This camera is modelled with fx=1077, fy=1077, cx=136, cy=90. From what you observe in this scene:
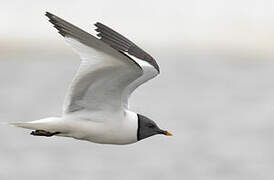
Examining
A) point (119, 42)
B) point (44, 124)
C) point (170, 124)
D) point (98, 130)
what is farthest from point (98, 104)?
point (170, 124)

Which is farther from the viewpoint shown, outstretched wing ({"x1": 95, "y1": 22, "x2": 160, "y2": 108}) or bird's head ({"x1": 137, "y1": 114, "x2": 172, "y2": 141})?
bird's head ({"x1": 137, "y1": 114, "x2": 172, "y2": 141})

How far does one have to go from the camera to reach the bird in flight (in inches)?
309

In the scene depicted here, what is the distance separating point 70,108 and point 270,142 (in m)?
10.6

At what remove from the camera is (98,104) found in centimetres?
823

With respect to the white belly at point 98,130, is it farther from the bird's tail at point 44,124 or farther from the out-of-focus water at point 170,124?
the out-of-focus water at point 170,124

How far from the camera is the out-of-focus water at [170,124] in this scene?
54.4ft

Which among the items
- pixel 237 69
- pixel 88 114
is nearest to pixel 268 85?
pixel 237 69

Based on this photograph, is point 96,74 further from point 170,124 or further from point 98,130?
point 170,124

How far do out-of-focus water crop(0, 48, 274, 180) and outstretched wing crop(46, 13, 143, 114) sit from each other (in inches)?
298

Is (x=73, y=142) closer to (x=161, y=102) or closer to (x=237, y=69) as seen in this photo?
(x=161, y=102)

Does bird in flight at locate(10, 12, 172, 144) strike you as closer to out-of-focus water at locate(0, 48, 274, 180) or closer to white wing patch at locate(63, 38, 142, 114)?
white wing patch at locate(63, 38, 142, 114)

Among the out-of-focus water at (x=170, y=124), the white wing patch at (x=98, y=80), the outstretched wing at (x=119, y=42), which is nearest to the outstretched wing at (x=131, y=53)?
the outstretched wing at (x=119, y=42)

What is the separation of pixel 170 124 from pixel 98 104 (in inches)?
439

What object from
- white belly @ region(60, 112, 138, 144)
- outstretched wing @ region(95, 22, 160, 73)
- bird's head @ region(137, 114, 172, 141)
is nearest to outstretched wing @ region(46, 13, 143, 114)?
white belly @ region(60, 112, 138, 144)
